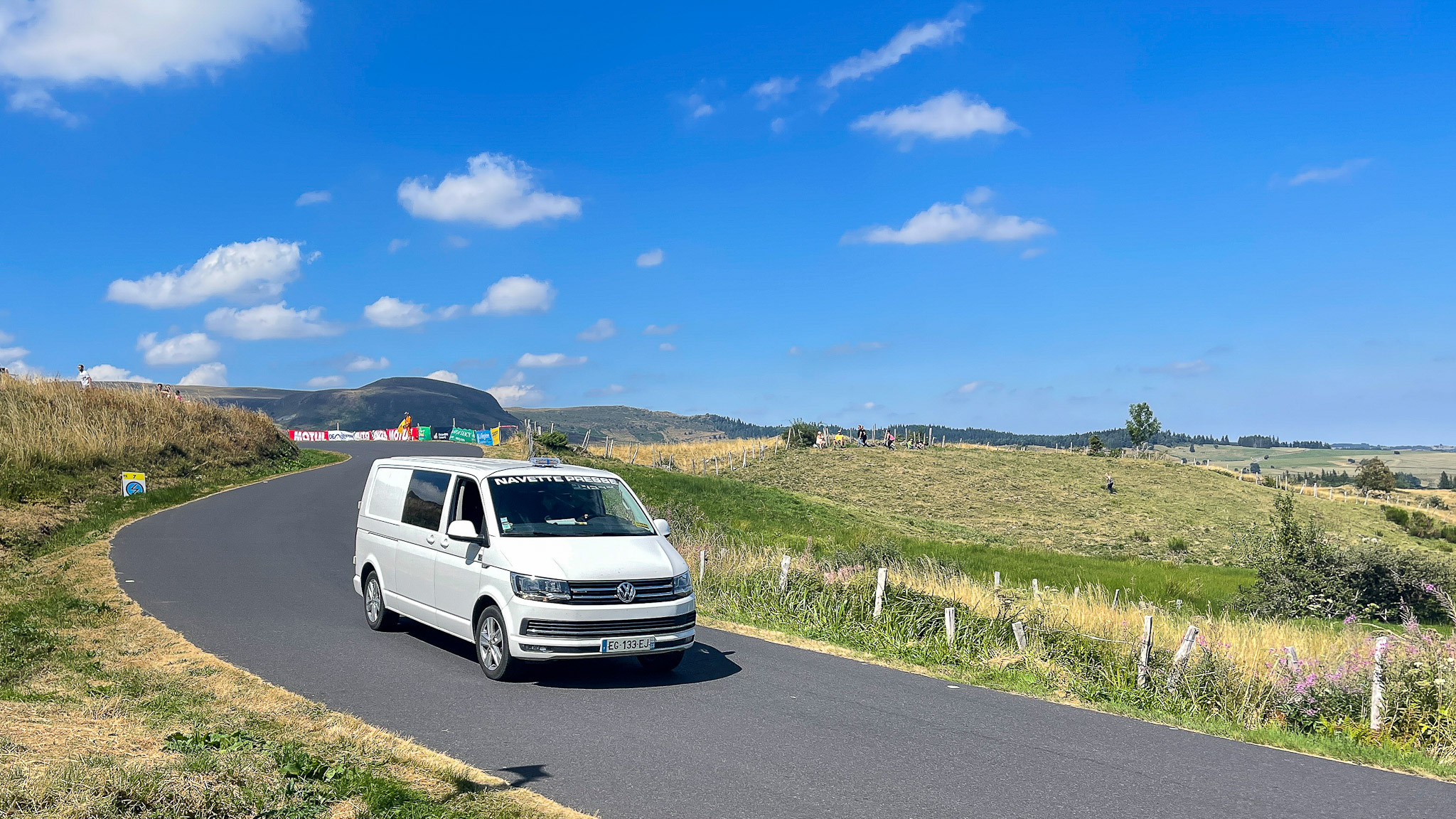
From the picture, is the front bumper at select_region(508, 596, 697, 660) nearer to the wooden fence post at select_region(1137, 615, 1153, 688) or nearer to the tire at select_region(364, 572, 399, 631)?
the tire at select_region(364, 572, 399, 631)

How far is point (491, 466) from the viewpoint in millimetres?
10633

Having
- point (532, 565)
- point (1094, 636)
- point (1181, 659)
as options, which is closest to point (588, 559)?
point (532, 565)

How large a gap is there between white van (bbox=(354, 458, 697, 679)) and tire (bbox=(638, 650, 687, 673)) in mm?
15

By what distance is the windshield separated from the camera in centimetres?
970

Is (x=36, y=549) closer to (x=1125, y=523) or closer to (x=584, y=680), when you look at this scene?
(x=584, y=680)

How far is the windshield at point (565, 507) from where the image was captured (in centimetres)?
970

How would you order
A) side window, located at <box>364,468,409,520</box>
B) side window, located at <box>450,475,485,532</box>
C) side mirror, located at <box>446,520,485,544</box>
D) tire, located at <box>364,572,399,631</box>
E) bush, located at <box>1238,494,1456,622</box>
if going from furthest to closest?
1. bush, located at <box>1238,494,1456,622</box>
2. tire, located at <box>364,572,399,631</box>
3. side window, located at <box>364,468,409,520</box>
4. side window, located at <box>450,475,485,532</box>
5. side mirror, located at <box>446,520,485,544</box>

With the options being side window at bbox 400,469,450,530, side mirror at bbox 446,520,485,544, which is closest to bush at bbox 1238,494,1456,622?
side window at bbox 400,469,450,530

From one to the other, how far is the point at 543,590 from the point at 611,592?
0.65m

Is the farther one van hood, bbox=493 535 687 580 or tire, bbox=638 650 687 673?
tire, bbox=638 650 687 673

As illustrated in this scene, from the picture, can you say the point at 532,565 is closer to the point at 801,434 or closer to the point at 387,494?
the point at 387,494

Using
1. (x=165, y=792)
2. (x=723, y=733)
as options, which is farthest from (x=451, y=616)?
(x=165, y=792)

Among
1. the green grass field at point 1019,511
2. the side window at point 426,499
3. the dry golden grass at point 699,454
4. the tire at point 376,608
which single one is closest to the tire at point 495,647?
the side window at point 426,499

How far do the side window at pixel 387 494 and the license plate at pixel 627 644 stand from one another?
3.75m
